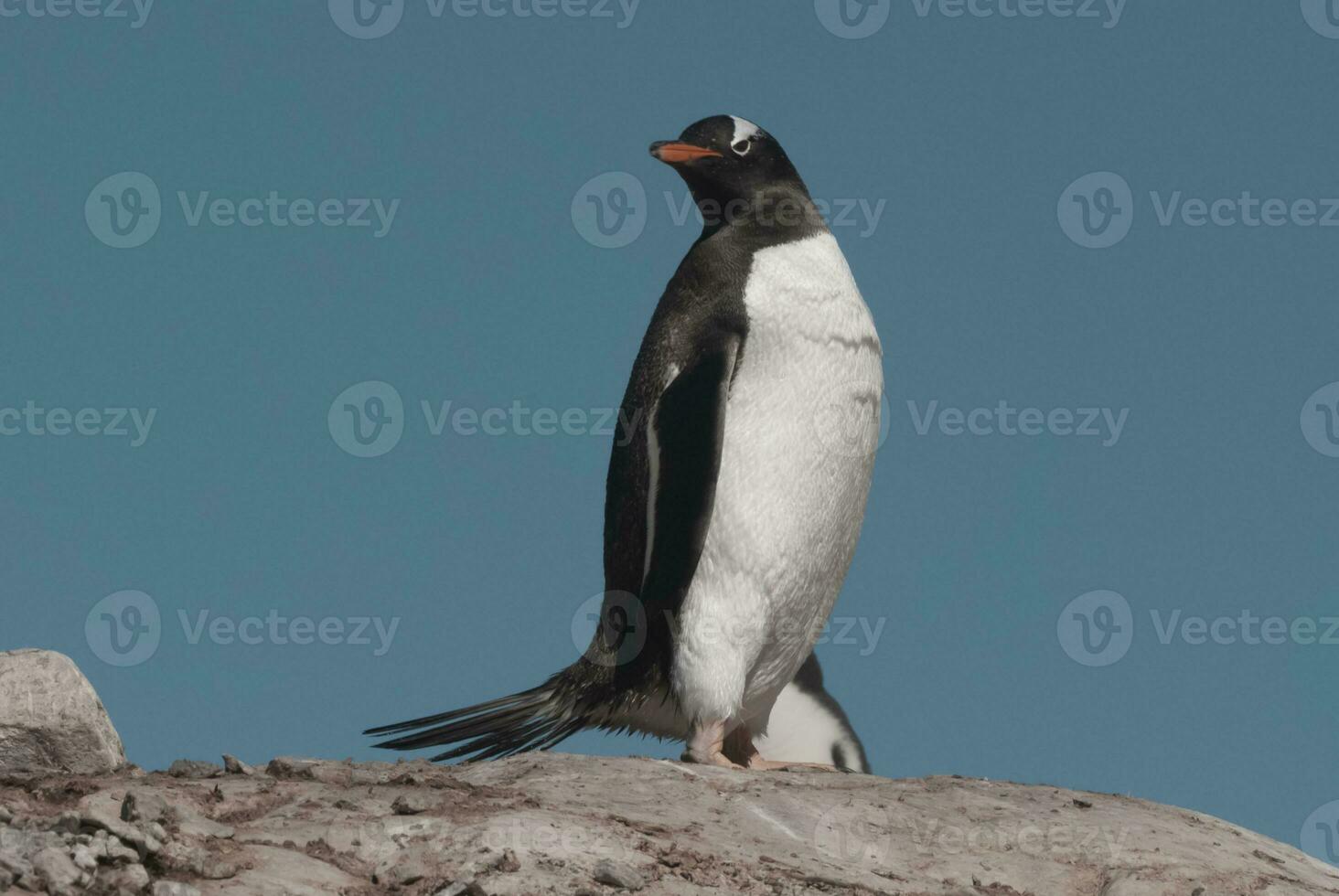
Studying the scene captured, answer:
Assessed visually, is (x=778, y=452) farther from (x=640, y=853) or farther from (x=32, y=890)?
(x=32, y=890)

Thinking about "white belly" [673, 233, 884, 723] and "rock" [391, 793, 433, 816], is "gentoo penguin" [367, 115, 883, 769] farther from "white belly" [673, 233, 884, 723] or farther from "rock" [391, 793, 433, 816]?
"rock" [391, 793, 433, 816]

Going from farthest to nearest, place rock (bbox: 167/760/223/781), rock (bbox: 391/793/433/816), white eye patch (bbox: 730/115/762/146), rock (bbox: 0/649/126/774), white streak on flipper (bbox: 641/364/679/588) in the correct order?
white eye patch (bbox: 730/115/762/146), white streak on flipper (bbox: 641/364/679/588), rock (bbox: 0/649/126/774), rock (bbox: 167/760/223/781), rock (bbox: 391/793/433/816)

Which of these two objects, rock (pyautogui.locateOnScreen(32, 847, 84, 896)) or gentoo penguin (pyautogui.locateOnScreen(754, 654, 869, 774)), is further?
gentoo penguin (pyautogui.locateOnScreen(754, 654, 869, 774))

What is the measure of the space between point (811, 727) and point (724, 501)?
2.29 m

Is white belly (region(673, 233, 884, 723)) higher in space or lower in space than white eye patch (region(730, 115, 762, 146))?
lower

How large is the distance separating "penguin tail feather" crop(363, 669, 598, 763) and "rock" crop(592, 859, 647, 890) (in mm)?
2064

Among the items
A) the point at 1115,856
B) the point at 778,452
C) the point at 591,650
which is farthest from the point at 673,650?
the point at 1115,856

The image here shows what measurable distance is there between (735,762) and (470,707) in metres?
1.23

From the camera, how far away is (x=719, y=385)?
6996 mm

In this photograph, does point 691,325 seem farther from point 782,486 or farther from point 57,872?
point 57,872

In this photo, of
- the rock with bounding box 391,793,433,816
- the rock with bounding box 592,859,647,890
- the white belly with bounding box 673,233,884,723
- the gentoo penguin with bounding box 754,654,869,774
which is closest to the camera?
the rock with bounding box 592,859,647,890

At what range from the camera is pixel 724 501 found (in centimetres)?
695

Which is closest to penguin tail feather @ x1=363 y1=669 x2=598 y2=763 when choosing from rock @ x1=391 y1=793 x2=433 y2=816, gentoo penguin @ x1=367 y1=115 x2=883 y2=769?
gentoo penguin @ x1=367 y1=115 x2=883 y2=769

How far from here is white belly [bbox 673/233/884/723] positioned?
22.5ft
